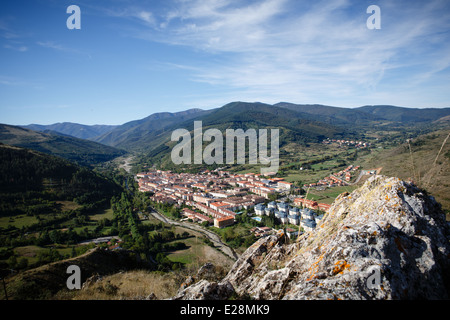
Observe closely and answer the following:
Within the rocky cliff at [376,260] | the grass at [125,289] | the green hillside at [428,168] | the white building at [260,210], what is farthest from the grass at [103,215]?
the green hillside at [428,168]

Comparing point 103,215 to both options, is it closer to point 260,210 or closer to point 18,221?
point 18,221

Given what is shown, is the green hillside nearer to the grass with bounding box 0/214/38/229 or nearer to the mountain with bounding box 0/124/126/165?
the grass with bounding box 0/214/38/229

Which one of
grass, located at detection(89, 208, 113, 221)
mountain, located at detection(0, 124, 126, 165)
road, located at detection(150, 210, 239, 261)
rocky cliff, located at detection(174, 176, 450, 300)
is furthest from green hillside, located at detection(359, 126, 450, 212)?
mountain, located at detection(0, 124, 126, 165)

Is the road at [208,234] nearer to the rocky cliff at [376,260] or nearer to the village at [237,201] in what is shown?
the village at [237,201]

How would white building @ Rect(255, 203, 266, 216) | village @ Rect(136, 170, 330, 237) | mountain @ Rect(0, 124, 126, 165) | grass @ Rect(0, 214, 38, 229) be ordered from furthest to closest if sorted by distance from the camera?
mountain @ Rect(0, 124, 126, 165), white building @ Rect(255, 203, 266, 216), village @ Rect(136, 170, 330, 237), grass @ Rect(0, 214, 38, 229)

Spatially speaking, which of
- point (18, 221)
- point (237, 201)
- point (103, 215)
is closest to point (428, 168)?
point (237, 201)
